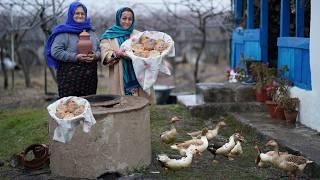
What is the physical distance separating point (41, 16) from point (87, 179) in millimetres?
7637

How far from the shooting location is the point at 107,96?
6.05m

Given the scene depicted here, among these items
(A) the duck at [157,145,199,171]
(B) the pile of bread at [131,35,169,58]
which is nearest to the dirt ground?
(B) the pile of bread at [131,35,169,58]

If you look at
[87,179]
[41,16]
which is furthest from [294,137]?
[41,16]

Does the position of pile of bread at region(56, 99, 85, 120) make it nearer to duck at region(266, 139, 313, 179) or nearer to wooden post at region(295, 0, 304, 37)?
duck at region(266, 139, 313, 179)

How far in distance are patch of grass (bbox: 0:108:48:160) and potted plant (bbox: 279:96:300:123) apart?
358 cm

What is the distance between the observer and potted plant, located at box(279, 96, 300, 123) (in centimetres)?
767

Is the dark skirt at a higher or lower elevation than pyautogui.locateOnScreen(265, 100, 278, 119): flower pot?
higher

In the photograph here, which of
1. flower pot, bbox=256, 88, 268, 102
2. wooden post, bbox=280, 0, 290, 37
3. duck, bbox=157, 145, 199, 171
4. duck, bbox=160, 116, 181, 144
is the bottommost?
duck, bbox=157, 145, 199, 171

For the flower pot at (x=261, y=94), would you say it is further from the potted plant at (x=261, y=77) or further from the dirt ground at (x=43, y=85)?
the dirt ground at (x=43, y=85)

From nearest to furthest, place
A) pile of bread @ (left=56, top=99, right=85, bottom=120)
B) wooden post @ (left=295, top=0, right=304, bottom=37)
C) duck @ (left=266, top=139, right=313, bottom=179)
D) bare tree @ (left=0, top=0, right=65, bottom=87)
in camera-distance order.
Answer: pile of bread @ (left=56, top=99, right=85, bottom=120), duck @ (left=266, top=139, right=313, bottom=179), wooden post @ (left=295, top=0, right=304, bottom=37), bare tree @ (left=0, top=0, right=65, bottom=87)

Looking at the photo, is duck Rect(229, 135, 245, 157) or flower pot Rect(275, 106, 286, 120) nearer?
duck Rect(229, 135, 245, 157)

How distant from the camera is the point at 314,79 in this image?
7.18 metres

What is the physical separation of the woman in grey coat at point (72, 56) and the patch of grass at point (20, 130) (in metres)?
1.61

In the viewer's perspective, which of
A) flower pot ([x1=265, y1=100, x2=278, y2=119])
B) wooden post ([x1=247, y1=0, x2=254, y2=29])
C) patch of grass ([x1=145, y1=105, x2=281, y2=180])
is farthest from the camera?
wooden post ([x1=247, y1=0, x2=254, y2=29])
